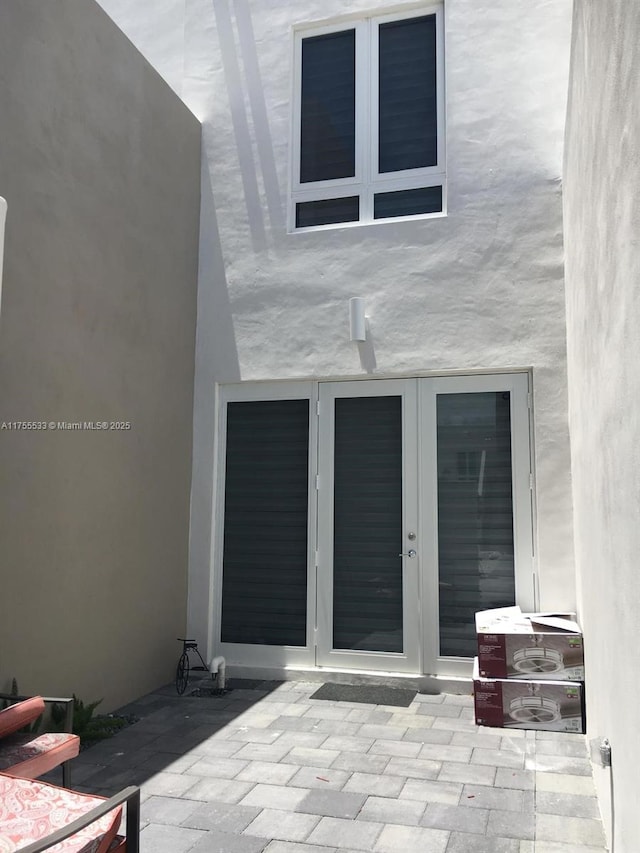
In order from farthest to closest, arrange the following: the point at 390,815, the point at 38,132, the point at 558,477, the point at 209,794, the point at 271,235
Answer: the point at 271,235
the point at 558,477
the point at 38,132
the point at 209,794
the point at 390,815

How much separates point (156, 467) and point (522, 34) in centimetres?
454

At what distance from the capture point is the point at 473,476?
564 cm

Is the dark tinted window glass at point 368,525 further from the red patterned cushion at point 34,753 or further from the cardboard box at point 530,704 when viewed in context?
the red patterned cushion at point 34,753

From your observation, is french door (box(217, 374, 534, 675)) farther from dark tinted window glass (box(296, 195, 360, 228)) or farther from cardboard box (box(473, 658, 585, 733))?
dark tinted window glass (box(296, 195, 360, 228))

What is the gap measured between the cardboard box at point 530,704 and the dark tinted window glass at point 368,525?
1082 millimetres

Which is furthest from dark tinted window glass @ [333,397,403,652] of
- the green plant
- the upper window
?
the green plant

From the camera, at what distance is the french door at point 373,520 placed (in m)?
5.55

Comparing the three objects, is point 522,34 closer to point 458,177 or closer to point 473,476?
point 458,177

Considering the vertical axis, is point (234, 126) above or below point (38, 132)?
above

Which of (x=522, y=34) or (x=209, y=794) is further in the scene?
(x=522, y=34)

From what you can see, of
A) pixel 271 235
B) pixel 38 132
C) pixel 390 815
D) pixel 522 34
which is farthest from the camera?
pixel 271 235

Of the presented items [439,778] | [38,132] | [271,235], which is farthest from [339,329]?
[439,778]

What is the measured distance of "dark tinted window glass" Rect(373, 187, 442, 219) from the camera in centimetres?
600

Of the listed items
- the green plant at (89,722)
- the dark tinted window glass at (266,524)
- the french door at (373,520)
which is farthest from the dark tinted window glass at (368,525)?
the green plant at (89,722)
